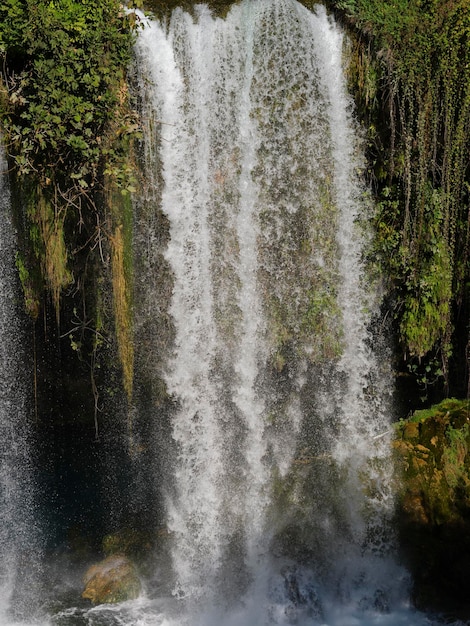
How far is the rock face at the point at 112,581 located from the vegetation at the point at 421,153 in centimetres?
365

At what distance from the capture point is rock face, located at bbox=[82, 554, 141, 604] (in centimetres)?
692

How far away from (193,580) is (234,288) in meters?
2.92

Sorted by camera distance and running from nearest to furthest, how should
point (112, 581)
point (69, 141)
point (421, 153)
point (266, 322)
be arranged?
point (69, 141) → point (421, 153) → point (266, 322) → point (112, 581)

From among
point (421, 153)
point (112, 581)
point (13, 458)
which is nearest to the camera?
point (421, 153)

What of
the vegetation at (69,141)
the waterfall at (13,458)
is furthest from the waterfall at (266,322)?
the waterfall at (13,458)

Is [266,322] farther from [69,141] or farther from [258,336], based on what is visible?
[69,141]

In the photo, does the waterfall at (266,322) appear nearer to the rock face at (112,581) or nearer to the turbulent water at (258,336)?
the turbulent water at (258,336)

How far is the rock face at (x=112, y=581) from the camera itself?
22.7 feet

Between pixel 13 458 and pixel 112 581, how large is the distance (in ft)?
5.47

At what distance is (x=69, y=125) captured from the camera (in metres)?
5.92

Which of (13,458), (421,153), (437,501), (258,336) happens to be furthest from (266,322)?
(13,458)

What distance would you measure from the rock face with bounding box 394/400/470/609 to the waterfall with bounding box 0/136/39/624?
3.85 m

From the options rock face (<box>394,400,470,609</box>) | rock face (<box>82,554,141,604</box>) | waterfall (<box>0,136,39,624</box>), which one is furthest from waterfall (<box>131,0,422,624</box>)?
waterfall (<box>0,136,39,624</box>)

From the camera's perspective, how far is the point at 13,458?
7293mm
